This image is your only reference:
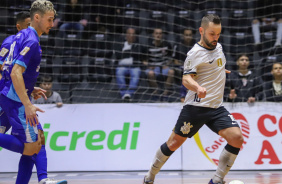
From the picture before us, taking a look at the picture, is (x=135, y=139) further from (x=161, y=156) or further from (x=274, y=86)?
(x=161, y=156)

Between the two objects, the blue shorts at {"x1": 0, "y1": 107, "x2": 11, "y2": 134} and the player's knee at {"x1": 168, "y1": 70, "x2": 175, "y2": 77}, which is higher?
the blue shorts at {"x1": 0, "y1": 107, "x2": 11, "y2": 134}

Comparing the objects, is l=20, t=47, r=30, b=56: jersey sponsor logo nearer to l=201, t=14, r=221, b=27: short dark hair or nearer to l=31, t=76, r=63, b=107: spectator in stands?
l=201, t=14, r=221, b=27: short dark hair

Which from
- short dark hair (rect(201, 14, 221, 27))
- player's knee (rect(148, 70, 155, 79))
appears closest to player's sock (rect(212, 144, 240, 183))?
short dark hair (rect(201, 14, 221, 27))

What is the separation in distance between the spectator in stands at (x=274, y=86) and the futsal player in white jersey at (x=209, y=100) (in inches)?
134

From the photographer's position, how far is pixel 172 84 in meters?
9.41

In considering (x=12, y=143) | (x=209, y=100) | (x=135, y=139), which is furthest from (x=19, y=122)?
(x=135, y=139)

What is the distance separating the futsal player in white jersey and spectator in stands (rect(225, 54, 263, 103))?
121 inches

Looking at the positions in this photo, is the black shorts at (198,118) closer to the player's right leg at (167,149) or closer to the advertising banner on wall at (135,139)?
the player's right leg at (167,149)

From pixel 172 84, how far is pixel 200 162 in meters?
1.76

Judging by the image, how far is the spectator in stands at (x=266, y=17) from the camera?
10.2m

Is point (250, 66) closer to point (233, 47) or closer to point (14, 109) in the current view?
point (233, 47)

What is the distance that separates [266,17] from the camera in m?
10.9

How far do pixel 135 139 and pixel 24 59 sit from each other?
167 inches

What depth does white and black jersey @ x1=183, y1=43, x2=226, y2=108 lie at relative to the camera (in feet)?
18.1
